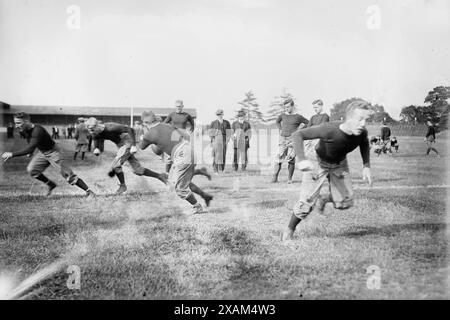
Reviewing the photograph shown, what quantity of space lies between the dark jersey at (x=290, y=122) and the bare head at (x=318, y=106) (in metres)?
1.16

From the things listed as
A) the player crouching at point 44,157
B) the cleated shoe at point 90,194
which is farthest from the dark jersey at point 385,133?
the player crouching at point 44,157

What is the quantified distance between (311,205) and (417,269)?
1.21 metres

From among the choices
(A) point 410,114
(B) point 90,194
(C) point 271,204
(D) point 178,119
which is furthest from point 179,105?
(A) point 410,114

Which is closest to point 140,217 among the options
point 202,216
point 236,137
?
point 202,216

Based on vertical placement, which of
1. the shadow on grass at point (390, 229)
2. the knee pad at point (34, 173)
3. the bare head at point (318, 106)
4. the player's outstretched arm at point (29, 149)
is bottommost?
the shadow on grass at point (390, 229)

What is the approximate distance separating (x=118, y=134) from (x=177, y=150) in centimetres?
171

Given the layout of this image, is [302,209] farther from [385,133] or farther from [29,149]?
[385,133]

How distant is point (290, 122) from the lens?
885cm

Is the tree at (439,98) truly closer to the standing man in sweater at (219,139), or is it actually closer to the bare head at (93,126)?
the standing man in sweater at (219,139)

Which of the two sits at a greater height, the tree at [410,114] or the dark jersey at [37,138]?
the tree at [410,114]

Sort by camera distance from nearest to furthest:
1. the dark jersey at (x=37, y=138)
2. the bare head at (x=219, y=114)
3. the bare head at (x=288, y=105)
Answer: the dark jersey at (x=37, y=138)
the bare head at (x=288, y=105)
the bare head at (x=219, y=114)

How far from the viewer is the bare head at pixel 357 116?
430cm

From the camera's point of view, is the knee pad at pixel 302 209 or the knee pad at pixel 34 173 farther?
the knee pad at pixel 34 173

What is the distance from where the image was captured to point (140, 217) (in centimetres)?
563
